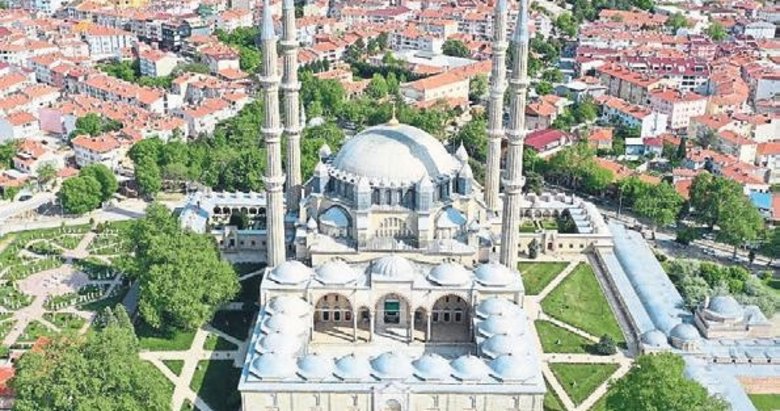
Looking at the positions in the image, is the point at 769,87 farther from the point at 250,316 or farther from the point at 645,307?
the point at 250,316

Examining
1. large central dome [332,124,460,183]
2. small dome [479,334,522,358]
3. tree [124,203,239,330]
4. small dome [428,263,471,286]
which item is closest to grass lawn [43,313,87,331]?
tree [124,203,239,330]

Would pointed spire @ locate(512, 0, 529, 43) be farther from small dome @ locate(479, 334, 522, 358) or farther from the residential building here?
the residential building

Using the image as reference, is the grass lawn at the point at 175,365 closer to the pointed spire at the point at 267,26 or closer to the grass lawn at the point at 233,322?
the grass lawn at the point at 233,322

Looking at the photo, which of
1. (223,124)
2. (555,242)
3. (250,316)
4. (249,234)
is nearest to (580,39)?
(223,124)

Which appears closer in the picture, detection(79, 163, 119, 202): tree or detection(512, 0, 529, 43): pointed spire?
detection(512, 0, 529, 43): pointed spire

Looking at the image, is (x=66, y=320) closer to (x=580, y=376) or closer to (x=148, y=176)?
(x=148, y=176)
